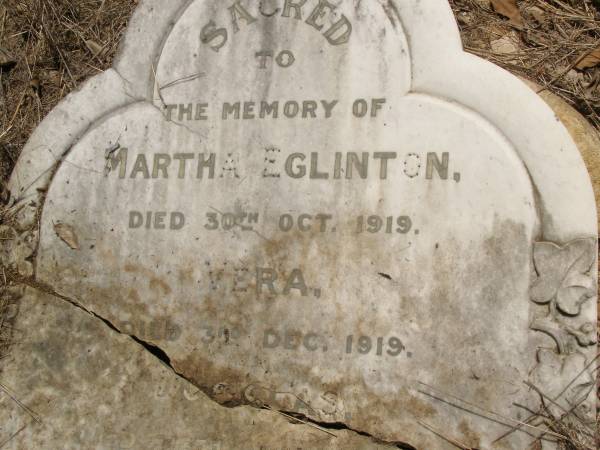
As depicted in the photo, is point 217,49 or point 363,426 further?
point 217,49

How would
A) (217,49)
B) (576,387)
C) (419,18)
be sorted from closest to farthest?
1. (576,387)
2. (419,18)
3. (217,49)

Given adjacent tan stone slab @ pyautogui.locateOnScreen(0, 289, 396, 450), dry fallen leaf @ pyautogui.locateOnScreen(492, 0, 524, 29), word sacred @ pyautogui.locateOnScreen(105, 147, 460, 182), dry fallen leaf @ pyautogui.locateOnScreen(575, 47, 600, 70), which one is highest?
dry fallen leaf @ pyautogui.locateOnScreen(492, 0, 524, 29)

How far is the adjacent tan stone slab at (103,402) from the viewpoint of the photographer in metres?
2.77

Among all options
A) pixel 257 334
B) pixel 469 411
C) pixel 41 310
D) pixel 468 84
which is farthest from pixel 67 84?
pixel 469 411

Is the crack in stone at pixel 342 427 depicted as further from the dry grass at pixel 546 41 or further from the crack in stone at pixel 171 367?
the dry grass at pixel 546 41

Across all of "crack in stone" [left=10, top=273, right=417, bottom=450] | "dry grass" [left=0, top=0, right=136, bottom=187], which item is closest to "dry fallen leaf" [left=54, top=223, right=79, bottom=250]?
"crack in stone" [left=10, top=273, right=417, bottom=450]

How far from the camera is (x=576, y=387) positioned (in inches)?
100

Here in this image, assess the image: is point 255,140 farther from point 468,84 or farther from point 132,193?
point 468,84

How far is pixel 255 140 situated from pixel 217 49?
459 mm

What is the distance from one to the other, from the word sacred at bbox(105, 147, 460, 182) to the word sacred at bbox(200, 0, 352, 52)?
0.50m

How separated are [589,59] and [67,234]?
7.94 ft

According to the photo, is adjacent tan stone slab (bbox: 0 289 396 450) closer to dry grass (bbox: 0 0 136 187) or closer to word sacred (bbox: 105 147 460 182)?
word sacred (bbox: 105 147 460 182)

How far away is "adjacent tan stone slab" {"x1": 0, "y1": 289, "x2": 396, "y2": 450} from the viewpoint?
2.77m

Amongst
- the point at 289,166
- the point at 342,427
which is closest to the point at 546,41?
the point at 289,166
